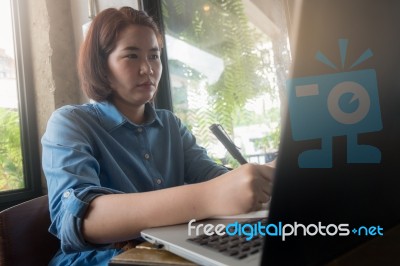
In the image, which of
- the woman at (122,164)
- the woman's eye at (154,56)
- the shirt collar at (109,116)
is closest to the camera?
the woman at (122,164)

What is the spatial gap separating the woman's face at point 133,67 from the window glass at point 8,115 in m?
1.04

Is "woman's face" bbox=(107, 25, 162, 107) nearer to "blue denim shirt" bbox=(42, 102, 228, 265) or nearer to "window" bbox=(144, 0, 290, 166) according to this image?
"blue denim shirt" bbox=(42, 102, 228, 265)

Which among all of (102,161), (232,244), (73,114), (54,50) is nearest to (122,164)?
(102,161)

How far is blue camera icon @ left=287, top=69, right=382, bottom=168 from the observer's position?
22cm

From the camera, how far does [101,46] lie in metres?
0.96

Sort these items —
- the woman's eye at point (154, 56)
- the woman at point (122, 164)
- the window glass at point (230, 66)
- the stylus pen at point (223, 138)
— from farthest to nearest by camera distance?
the window glass at point (230, 66) → the woman's eye at point (154, 56) → the stylus pen at point (223, 138) → the woman at point (122, 164)

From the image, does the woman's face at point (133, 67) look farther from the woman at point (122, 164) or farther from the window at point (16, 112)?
the window at point (16, 112)

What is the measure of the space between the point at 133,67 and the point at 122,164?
0.28 m

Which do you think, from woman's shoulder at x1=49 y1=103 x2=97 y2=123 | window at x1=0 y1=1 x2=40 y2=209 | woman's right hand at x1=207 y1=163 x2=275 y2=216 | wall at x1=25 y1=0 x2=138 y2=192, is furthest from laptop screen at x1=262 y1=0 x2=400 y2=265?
window at x1=0 y1=1 x2=40 y2=209

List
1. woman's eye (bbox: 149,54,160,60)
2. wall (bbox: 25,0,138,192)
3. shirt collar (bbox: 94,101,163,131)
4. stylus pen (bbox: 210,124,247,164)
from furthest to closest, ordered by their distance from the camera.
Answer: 1. wall (bbox: 25,0,138,192)
2. woman's eye (bbox: 149,54,160,60)
3. shirt collar (bbox: 94,101,163,131)
4. stylus pen (bbox: 210,124,247,164)

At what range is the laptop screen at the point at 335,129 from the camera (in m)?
0.22

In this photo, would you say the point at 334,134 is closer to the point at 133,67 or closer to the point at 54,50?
the point at 133,67

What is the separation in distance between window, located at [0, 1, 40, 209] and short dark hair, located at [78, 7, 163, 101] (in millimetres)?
965

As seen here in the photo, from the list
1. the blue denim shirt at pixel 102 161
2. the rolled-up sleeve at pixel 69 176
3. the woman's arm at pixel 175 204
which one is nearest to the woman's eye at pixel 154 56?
the blue denim shirt at pixel 102 161
